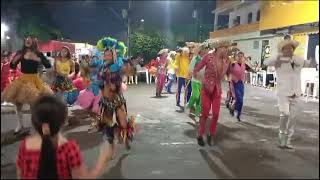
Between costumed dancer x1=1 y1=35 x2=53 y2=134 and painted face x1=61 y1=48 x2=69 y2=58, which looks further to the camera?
painted face x1=61 y1=48 x2=69 y2=58

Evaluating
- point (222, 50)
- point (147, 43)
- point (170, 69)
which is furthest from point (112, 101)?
point (147, 43)

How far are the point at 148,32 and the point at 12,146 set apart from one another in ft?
69.3

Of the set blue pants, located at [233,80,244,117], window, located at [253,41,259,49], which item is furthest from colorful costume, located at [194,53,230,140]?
window, located at [253,41,259,49]

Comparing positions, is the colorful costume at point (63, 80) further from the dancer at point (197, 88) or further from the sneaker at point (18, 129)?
the dancer at point (197, 88)

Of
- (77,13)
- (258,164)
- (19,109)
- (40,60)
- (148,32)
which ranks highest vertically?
(77,13)

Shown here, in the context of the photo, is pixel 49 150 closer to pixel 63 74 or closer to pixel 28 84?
pixel 28 84

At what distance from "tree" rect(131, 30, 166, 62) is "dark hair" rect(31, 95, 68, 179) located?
23.2 metres

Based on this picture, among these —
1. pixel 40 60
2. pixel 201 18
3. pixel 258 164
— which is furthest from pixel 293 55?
pixel 201 18

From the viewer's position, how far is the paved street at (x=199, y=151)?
5207mm

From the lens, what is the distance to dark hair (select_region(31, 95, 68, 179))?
239 centimetres

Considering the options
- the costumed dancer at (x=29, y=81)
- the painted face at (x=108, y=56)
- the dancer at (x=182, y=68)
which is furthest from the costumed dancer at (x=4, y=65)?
the dancer at (x=182, y=68)

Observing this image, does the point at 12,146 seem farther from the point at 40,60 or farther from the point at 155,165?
the point at 155,165

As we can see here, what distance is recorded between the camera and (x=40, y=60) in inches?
267

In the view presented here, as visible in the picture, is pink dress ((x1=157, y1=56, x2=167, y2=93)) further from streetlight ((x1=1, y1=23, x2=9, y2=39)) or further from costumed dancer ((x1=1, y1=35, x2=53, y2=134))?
streetlight ((x1=1, y1=23, x2=9, y2=39))
